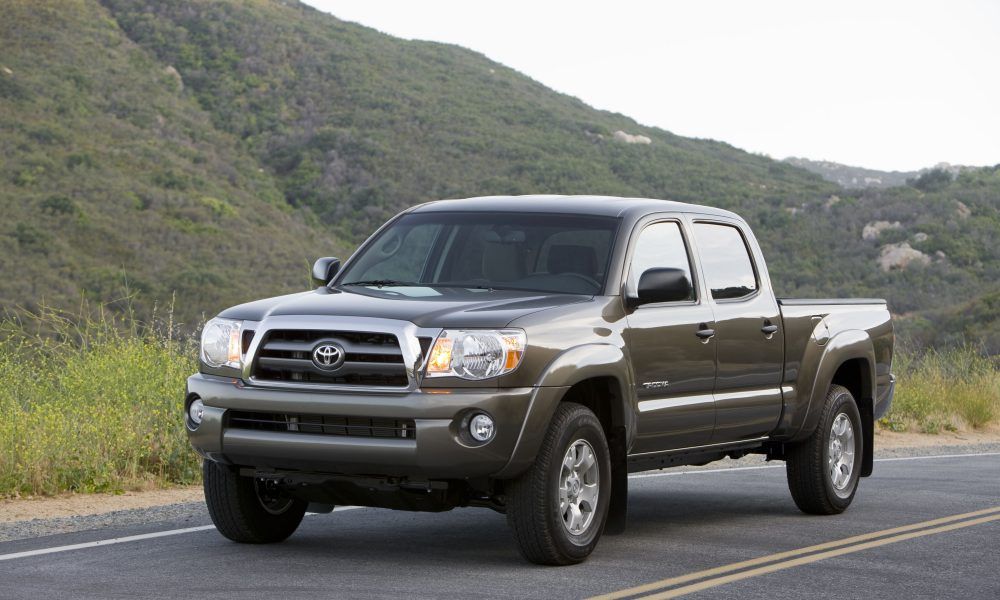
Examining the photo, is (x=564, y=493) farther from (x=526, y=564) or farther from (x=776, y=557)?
(x=776, y=557)

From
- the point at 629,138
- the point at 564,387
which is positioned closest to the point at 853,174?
the point at 629,138

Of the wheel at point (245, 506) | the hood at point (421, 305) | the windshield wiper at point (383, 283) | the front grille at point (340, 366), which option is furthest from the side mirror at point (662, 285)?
the wheel at point (245, 506)

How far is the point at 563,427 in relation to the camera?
24.7ft

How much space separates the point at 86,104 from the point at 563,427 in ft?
187

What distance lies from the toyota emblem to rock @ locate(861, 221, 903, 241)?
55.7m

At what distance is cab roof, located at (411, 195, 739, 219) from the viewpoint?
29.0 feet

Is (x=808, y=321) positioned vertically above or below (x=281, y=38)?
below

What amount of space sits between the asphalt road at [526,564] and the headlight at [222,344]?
1.08 metres

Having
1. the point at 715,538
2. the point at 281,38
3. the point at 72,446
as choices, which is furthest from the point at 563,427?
the point at 281,38

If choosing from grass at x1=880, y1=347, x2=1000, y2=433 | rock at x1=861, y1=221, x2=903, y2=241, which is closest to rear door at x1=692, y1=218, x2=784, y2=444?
grass at x1=880, y1=347, x2=1000, y2=433

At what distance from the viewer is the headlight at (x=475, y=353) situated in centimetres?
725

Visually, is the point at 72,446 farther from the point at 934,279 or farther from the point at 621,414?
the point at 934,279

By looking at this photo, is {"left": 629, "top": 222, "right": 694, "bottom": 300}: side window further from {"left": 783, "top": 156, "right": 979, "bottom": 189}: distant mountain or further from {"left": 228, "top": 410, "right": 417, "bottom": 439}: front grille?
{"left": 783, "top": 156, "right": 979, "bottom": 189}: distant mountain

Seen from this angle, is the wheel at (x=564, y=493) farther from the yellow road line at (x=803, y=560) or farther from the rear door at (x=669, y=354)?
the yellow road line at (x=803, y=560)
